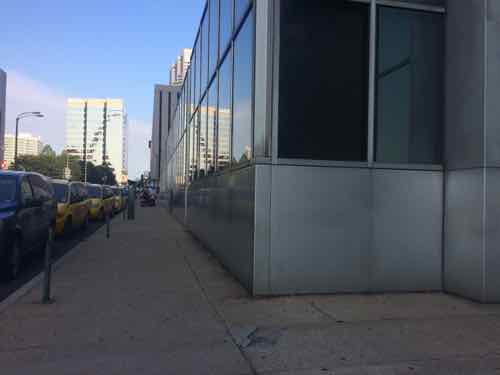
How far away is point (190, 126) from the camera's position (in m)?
19.1

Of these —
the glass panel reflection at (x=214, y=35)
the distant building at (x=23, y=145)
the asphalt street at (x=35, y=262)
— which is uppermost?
the distant building at (x=23, y=145)

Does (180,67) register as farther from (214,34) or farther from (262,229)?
(262,229)

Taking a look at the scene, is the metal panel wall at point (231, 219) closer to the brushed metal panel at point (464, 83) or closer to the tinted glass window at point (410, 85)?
the tinted glass window at point (410, 85)

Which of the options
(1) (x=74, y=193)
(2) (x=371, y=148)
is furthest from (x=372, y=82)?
(1) (x=74, y=193)

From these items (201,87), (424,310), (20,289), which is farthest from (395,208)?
(201,87)

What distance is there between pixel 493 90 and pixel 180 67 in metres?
154

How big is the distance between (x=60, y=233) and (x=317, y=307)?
33.6ft

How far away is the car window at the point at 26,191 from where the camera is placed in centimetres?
856

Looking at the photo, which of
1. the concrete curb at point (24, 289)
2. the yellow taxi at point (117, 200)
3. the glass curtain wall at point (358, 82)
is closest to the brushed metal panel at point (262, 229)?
the glass curtain wall at point (358, 82)

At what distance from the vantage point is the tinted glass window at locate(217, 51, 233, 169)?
9.80 m

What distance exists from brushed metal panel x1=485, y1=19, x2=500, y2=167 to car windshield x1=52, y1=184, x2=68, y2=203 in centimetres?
1220

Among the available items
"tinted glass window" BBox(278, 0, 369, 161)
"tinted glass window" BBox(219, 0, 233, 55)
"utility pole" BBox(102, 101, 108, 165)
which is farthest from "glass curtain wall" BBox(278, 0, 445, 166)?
"utility pole" BBox(102, 101, 108, 165)

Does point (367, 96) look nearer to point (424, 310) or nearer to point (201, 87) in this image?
point (424, 310)

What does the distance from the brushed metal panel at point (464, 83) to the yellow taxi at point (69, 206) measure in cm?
1111
